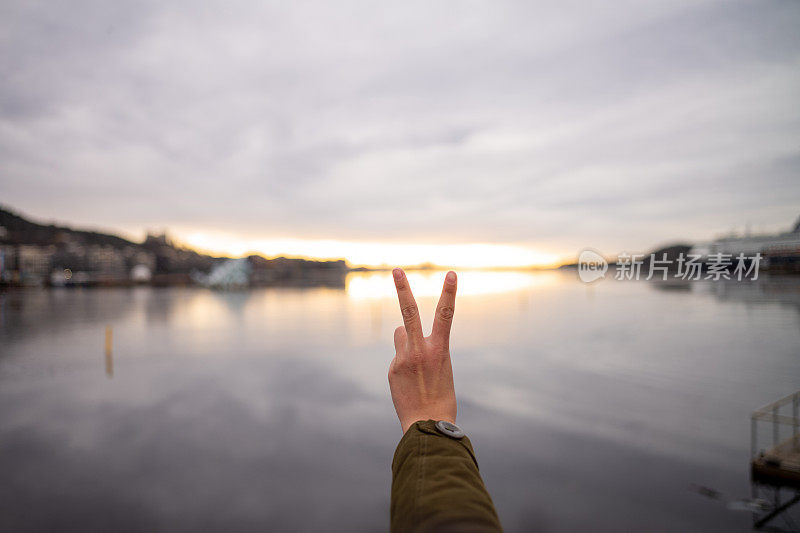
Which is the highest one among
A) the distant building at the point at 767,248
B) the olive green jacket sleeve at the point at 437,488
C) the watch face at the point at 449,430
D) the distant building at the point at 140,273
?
the distant building at the point at 767,248

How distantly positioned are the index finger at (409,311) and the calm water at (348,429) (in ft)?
2.75

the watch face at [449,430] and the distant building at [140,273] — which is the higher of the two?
the watch face at [449,430]

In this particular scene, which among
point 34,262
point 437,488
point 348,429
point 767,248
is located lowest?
point 348,429

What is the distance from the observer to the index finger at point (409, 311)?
3.85ft

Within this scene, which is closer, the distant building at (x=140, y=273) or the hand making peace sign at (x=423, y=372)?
the hand making peace sign at (x=423, y=372)

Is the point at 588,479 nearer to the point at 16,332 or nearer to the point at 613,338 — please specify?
the point at 613,338

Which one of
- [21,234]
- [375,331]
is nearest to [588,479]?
[375,331]

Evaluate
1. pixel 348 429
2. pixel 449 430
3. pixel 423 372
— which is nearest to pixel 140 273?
pixel 348 429

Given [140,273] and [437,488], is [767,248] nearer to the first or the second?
[437,488]

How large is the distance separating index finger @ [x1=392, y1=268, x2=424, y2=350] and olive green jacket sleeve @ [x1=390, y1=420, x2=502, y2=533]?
0.74ft

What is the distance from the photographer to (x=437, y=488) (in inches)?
35.7

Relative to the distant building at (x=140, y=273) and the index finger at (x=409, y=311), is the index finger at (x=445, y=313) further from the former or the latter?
the distant building at (x=140, y=273)

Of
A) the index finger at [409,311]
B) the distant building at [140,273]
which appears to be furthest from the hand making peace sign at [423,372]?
the distant building at [140,273]

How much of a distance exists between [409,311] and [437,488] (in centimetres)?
45
